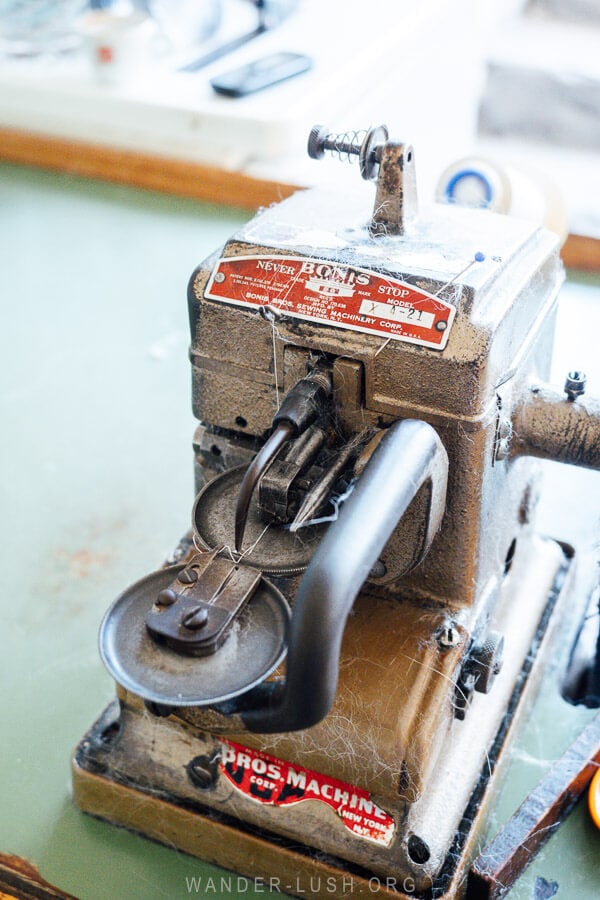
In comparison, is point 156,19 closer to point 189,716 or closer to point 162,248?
point 162,248

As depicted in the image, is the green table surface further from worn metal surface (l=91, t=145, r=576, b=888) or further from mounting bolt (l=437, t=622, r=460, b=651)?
mounting bolt (l=437, t=622, r=460, b=651)

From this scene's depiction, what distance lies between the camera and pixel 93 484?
69.2 inches

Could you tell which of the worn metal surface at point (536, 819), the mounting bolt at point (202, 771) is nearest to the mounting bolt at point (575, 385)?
the worn metal surface at point (536, 819)

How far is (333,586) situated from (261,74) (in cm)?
207

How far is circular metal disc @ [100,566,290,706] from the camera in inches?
35.6

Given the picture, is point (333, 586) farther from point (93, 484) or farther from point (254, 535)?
point (93, 484)

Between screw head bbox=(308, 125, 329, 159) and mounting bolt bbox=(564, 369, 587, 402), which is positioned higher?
screw head bbox=(308, 125, 329, 159)

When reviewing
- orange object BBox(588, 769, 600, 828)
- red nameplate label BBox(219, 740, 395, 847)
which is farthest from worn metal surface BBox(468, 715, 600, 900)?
red nameplate label BBox(219, 740, 395, 847)

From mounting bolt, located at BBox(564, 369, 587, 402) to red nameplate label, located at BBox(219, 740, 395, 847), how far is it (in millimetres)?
502

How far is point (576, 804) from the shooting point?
125cm

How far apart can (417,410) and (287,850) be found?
0.52 metres

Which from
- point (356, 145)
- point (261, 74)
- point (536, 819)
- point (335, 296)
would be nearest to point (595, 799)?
point (536, 819)

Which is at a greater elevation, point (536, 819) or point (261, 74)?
point (261, 74)

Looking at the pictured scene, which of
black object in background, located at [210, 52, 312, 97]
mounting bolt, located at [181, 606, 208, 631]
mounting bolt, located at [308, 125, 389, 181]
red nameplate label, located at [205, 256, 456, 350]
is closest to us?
mounting bolt, located at [181, 606, 208, 631]
